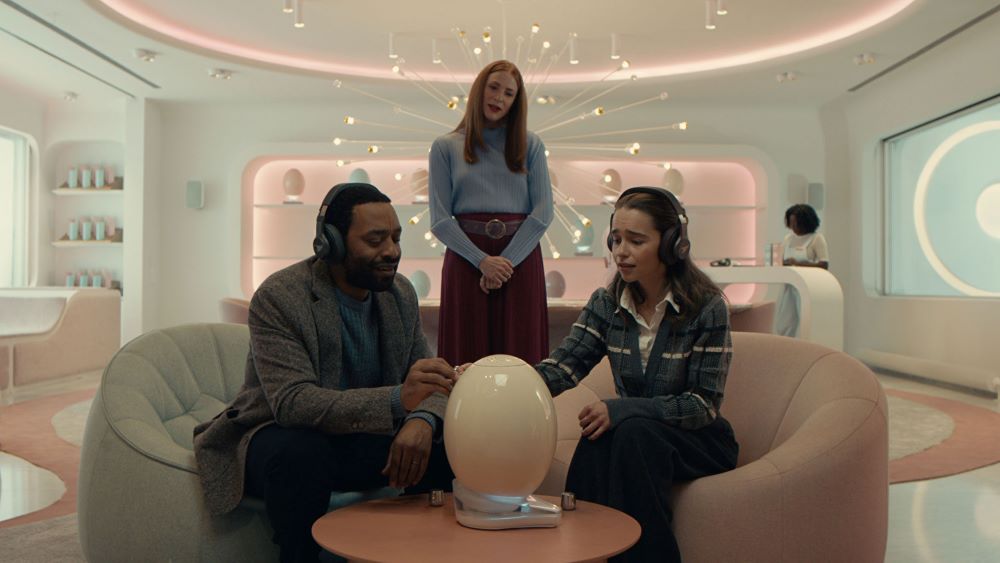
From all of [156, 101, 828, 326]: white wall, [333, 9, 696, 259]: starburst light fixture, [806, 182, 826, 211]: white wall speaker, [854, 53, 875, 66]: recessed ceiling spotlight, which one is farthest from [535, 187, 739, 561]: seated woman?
[806, 182, 826, 211]: white wall speaker

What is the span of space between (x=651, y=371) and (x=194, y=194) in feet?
25.2

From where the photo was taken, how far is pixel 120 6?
21.0 ft

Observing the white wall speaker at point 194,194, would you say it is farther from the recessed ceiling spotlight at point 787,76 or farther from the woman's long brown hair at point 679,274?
the woman's long brown hair at point 679,274

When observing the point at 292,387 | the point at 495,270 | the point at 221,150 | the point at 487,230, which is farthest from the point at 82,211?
the point at 292,387

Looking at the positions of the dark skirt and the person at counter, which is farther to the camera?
the person at counter

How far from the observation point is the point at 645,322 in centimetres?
219

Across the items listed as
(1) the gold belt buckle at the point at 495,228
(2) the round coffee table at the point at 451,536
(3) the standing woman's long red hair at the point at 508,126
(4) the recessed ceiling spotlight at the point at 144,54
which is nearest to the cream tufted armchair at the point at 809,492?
(2) the round coffee table at the point at 451,536

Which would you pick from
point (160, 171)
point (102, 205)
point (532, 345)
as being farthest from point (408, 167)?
point (532, 345)

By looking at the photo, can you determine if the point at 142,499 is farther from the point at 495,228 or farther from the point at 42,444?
the point at 42,444

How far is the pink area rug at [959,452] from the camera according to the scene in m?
3.83

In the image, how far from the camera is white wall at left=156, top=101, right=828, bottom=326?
9055 mm

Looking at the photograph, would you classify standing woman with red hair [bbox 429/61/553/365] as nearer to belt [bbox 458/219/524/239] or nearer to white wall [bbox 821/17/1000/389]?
belt [bbox 458/219/524/239]

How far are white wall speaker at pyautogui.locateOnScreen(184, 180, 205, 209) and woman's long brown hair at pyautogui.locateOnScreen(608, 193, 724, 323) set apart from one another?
7.53 m

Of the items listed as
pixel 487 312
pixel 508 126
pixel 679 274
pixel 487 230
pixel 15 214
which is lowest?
pixel 487 312
